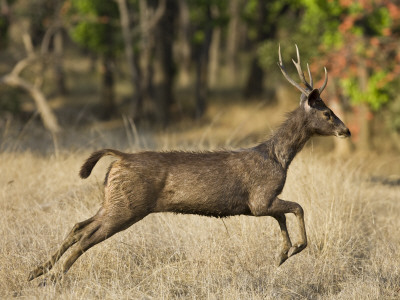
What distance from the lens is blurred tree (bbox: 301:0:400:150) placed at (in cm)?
1700

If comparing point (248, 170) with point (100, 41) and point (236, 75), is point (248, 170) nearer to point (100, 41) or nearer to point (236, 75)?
point (100, 41)

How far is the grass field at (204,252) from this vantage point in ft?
19.6

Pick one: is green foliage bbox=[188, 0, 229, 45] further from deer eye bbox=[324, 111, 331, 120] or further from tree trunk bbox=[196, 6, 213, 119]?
deer eye bbox=[324, 111, 331, 120]

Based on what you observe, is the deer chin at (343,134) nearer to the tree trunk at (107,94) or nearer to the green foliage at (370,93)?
the green foliage at (370,93)

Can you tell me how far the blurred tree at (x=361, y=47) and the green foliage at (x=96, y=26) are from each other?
26.4 feet

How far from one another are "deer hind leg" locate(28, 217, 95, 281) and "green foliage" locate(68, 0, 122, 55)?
1872cm

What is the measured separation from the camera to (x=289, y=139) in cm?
654

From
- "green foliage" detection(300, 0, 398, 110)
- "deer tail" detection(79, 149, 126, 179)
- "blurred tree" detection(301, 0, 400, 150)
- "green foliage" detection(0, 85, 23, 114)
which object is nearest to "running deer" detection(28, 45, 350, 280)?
"deer tail" detection(79, 149, 126, 179)

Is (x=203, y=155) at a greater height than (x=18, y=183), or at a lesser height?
greater

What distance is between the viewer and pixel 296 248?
6.23 metres

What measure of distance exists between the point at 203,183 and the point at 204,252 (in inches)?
36.9

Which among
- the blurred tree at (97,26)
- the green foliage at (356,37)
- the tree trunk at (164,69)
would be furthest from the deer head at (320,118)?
the blurred tree at (97,26)

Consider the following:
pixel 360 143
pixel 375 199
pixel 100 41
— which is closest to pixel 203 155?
pixel 375 199

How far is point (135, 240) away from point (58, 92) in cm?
2510
